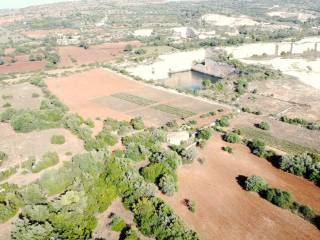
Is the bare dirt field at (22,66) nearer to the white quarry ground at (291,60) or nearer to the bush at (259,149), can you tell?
the white quarry ground at (291,60)

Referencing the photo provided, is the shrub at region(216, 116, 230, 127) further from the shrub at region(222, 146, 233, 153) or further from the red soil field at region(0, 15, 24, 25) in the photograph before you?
the red soil field at region(0, 15, 24, 25)

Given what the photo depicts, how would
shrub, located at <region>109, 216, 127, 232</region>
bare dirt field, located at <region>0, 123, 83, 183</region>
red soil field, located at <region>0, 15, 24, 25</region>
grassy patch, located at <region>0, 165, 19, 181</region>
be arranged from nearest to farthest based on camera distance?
shrub, located at <region>109, 216, 127, 232</region>, grassy patch, located at <region>0, 165, 19, 181</region>, bare dirt field, located at <region>0, 123, 83, 183</region>, red soil field, located at <region>0, 15, 24, 25</region>

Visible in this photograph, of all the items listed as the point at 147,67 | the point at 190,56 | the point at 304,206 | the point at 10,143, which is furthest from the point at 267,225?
the point at 190,56

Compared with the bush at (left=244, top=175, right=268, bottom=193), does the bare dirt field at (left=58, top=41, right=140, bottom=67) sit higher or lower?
lower

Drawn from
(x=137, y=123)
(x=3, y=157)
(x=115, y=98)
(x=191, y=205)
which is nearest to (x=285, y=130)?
(x=137, y=123)

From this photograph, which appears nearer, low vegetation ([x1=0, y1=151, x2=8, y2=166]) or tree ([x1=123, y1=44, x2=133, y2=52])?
low vegetation ([x1=0, y1=151, x2=8, y2=166])

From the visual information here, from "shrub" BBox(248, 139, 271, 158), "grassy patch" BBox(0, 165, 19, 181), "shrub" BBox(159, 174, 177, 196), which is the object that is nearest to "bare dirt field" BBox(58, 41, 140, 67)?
"grassy patch" BBox(0, 165, 19, 181)

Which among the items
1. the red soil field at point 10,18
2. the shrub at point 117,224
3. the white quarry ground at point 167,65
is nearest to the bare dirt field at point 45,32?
the red soil field at point 10,18
